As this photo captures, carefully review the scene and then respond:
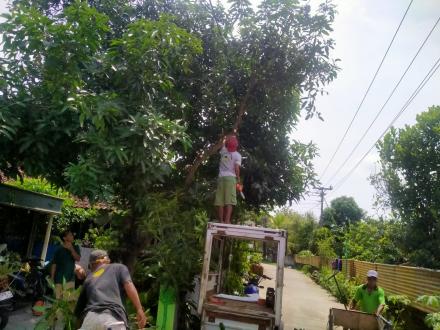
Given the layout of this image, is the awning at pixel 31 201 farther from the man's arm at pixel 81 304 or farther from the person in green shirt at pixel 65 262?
the man's arm at pixel 81 304

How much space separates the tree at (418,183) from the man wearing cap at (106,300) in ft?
41.4

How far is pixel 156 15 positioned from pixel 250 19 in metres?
2.09

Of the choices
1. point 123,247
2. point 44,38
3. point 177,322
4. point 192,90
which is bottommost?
point 177,322

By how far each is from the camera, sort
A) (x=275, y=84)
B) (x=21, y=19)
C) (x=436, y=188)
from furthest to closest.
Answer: (x=436, y=188)
(x=275, y=84)
(x=21, y=19)

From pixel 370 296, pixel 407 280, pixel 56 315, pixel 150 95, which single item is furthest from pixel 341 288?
pixel 56 315

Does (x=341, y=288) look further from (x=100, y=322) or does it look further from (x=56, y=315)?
(x=100, y=322)

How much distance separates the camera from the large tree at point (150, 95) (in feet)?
19.9

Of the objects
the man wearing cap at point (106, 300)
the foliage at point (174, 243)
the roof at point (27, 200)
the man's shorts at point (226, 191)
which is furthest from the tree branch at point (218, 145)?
the roof at point (27, 200)

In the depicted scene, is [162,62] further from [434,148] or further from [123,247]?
[434,148]

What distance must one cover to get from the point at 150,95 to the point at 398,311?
8.36 metres

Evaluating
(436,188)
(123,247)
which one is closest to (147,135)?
(123,247)

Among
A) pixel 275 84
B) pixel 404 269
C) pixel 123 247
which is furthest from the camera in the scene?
pixel 404 269

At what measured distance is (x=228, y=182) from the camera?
725cm

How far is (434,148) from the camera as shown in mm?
14680
